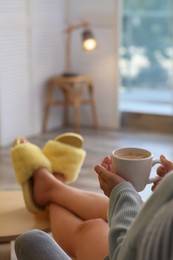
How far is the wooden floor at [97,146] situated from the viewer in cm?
303

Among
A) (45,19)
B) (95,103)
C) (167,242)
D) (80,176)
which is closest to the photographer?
(167,242)

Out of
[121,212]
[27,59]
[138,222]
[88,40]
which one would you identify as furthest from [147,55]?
[138,222]

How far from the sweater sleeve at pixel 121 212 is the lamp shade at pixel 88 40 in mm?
2950

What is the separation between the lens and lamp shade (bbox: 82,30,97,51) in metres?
3.92

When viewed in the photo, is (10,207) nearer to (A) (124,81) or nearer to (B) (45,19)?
(B) (45,19)

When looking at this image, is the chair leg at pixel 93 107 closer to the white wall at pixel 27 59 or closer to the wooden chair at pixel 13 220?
the white wall at pixel 27 59

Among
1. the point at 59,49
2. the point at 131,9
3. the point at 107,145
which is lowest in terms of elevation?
the point at 107,145

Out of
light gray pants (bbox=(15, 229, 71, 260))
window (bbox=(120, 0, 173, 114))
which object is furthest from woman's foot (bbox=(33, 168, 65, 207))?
window (bbox=(120, 0, 173, 114))

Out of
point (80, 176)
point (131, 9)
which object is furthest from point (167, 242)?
point (131, 9)

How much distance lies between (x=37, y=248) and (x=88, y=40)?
293 centimetres

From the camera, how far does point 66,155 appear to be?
2051 mm

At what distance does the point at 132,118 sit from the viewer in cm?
431

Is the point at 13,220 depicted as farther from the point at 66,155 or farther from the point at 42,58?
the point at 42,58

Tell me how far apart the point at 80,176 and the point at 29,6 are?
151 cm
